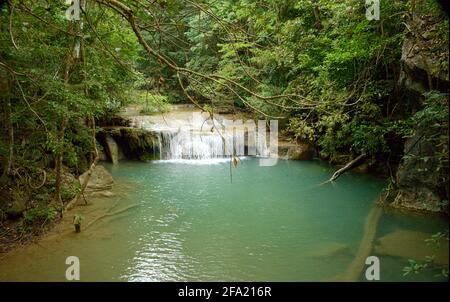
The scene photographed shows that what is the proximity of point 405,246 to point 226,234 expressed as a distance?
3.26 metres

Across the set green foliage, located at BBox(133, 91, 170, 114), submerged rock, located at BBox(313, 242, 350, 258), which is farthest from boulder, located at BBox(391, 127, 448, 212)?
green foliage, located at BBox(133, 91, 170, 114)

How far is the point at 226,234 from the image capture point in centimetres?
729

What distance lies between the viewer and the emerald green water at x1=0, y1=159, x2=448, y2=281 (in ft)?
18.6

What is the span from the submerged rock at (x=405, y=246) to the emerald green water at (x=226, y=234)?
0.23m

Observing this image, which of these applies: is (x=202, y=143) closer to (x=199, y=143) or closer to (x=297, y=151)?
(x=199, y=143)

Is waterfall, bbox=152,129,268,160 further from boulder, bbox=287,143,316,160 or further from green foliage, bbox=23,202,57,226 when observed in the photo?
green foliage, bbox=23,202,57,226

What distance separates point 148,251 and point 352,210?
16.1 feet

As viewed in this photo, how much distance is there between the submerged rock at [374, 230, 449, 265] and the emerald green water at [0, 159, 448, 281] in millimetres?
228

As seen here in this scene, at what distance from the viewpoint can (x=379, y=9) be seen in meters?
7.68

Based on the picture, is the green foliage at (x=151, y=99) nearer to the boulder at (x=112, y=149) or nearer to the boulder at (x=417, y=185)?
the boulder at (x=112, y=149)

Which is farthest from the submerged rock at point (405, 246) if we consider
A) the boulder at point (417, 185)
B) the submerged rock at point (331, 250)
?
the boulder at point (417, 185)

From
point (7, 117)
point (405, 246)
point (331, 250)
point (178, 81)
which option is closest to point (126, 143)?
point (178, 81)

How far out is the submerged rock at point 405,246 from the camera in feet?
20.3
